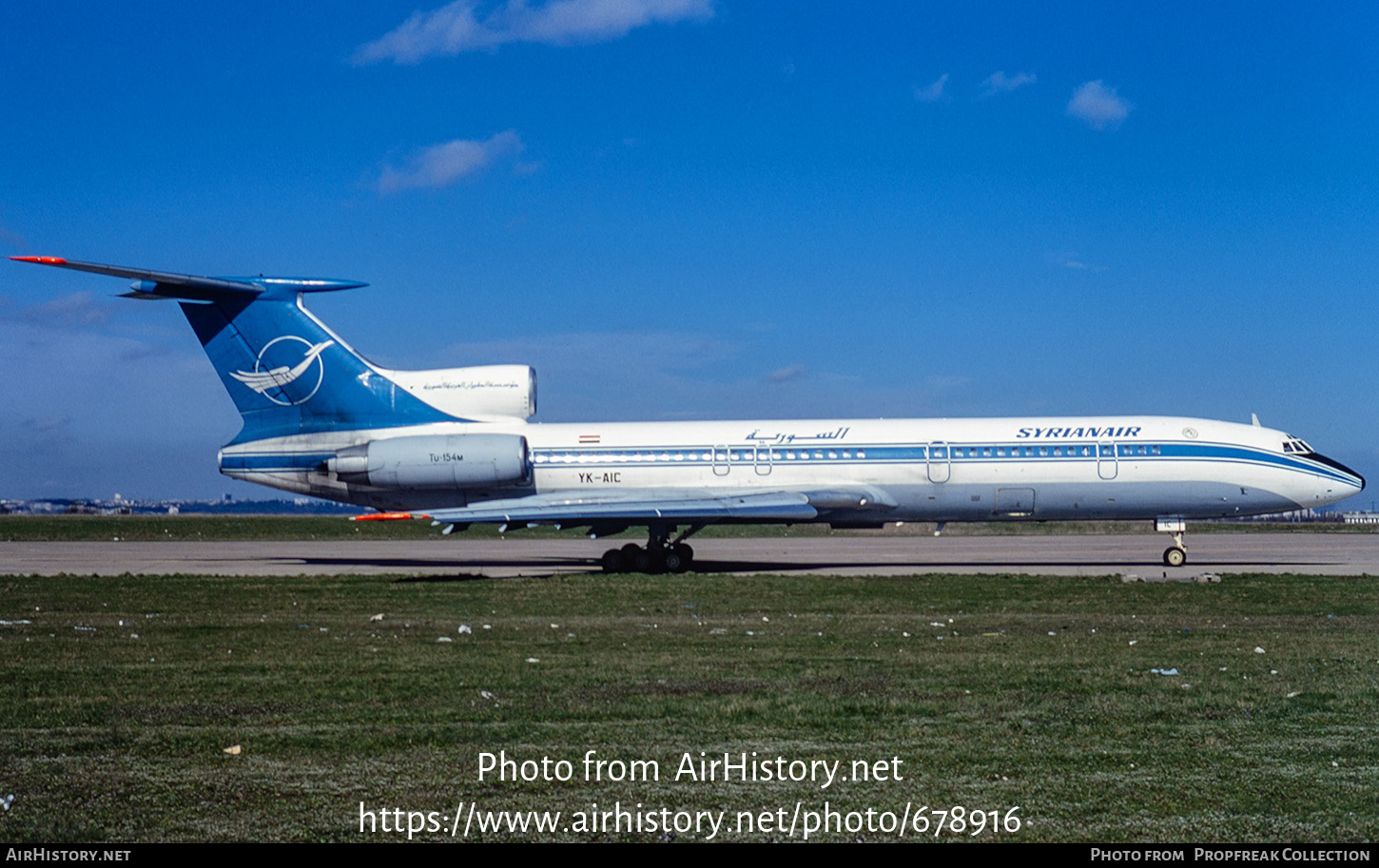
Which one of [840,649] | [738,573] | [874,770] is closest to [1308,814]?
[874,770]

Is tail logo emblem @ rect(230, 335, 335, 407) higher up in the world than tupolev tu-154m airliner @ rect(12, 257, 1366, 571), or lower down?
higher up

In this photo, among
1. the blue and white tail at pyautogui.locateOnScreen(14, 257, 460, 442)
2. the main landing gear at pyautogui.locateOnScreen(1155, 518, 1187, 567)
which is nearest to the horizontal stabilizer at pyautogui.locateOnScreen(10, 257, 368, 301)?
the blue and white tail at pyautogui.locateOnScreen(14, 257, 460, 442)

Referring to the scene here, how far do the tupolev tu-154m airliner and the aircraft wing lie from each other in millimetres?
172

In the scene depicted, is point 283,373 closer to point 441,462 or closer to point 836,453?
point 441,462

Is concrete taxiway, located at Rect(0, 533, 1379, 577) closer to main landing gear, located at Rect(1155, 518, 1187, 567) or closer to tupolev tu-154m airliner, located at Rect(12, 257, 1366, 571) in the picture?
main landing gear, located at Rect(1155, 518, 1187, 567)

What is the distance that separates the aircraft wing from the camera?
2822cm

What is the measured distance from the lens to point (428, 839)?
18.9ft

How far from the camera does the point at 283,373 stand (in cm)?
3042

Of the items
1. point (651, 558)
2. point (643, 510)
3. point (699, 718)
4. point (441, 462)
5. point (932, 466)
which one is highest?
point (441, 462)

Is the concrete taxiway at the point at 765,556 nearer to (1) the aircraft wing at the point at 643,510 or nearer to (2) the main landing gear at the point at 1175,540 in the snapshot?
(2) the main landing gear at the point at 1175,540

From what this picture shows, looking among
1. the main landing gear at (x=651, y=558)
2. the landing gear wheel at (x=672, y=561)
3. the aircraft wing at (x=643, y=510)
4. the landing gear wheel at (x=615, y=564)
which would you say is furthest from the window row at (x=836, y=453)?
the landing gear wheel at (x=615, y=564)

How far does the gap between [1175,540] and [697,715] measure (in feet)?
80.5

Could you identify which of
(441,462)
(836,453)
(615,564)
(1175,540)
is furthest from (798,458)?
(1175,540)

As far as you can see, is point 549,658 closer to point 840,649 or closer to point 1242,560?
point 840,649
